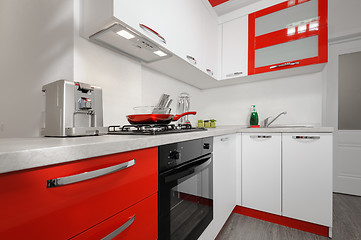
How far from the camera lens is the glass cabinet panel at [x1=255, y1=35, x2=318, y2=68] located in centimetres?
168

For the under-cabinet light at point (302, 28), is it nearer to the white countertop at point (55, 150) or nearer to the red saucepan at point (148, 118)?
→ the red saucepan at point (148, 118)

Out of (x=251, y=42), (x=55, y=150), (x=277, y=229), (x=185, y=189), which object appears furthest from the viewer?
(x=251, y=42)

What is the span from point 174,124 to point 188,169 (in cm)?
76

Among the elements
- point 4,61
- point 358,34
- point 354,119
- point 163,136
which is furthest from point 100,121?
point 358,34

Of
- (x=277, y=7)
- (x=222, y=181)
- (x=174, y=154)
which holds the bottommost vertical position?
(x=222, y=181)

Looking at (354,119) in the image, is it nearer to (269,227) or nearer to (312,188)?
(312,188)

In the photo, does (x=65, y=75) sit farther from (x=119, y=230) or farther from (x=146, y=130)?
(x=119, y=230)

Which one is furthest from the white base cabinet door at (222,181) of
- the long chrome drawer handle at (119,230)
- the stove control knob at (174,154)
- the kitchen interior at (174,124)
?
the long chrome drawer handle at (119,230)

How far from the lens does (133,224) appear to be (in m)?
0.58

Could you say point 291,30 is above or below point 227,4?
below

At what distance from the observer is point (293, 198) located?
149cm

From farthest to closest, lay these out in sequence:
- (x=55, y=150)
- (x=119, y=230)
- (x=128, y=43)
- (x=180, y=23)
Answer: (x=180, y=23)
(x=128, y=43)
(x=119, y=230)
(x=55, y=150)

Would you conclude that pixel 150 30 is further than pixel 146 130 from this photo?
Yes

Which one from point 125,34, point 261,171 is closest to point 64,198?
point 125,34
